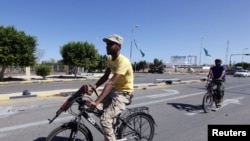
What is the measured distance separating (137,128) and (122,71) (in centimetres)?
142

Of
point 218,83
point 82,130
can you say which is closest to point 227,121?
point 218,83

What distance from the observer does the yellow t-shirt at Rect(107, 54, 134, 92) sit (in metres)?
4.27

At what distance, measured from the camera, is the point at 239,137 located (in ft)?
17.5

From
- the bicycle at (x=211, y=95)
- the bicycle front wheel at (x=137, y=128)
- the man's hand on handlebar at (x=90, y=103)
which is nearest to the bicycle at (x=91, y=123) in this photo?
the bicycle front wheel at (x=137, y=128)

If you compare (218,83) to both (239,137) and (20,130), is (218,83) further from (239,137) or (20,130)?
(20,130)

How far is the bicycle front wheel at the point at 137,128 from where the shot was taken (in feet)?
16.0

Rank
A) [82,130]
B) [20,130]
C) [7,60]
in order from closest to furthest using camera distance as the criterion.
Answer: [82,130] → [20,130] → [7,60]

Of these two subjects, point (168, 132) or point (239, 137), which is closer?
point (239, 137)

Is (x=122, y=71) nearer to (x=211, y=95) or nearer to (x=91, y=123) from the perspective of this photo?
(x=91, y=123)

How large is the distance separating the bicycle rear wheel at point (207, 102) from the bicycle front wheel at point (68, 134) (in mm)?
6164

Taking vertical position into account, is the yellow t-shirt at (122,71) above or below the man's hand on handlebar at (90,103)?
above

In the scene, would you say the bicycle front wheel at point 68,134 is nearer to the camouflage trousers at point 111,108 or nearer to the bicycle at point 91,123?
the bicycle at point 91,123

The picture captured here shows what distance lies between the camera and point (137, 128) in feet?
17.0

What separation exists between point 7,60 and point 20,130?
21.8 m
